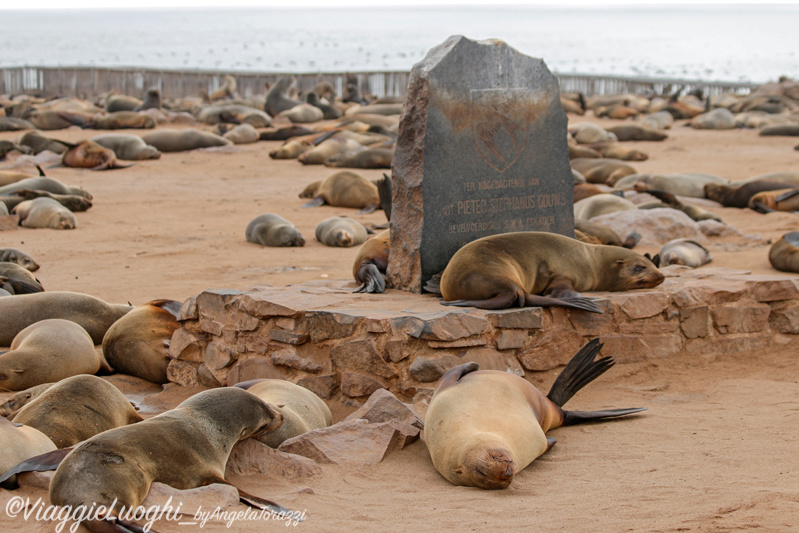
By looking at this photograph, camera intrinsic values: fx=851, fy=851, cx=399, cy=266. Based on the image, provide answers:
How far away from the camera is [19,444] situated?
3.37 metres

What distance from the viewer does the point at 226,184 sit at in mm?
14062

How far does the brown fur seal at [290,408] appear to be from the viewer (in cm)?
384

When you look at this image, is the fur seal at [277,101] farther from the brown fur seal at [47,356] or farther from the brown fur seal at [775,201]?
the brown fur seal at [47,356]

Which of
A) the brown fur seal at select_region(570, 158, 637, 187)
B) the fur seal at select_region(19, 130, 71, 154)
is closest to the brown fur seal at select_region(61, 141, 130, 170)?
the fur seal at select_region(19, 130, 71, 154)

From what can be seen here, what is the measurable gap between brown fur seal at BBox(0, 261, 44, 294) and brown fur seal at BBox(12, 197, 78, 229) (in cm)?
335

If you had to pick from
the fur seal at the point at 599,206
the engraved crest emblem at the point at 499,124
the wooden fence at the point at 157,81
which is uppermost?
the wooden fence at the point at 157,81

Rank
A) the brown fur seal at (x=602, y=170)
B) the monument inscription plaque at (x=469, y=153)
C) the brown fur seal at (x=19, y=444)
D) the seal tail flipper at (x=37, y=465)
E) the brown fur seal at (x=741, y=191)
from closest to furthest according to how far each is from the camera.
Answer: the seal tail flipper at (x=37, y=465) < the brown fur seal at (x=19, y=444) < the monument inscription plaque at (x=469, y=153) < the brown fur seal at (x=741, y=191) < the brown fur seal at (x=602, y=170)

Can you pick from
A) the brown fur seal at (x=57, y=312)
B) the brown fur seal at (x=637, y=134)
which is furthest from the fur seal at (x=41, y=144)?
the brown fur seal at (x=637, y=134)

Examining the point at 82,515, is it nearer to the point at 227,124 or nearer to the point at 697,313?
the point at 697,313

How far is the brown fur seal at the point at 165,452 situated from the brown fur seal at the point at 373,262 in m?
2.53

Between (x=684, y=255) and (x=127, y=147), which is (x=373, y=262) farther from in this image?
(x=127, y=147)

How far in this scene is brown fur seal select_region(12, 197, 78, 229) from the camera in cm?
1010

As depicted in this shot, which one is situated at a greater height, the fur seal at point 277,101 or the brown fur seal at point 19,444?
the fur seal at point 277,101

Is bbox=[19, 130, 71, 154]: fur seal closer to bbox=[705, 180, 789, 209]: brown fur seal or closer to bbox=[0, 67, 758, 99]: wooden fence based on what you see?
bbox=[705, 180, 789, 209]: brown fur seal
